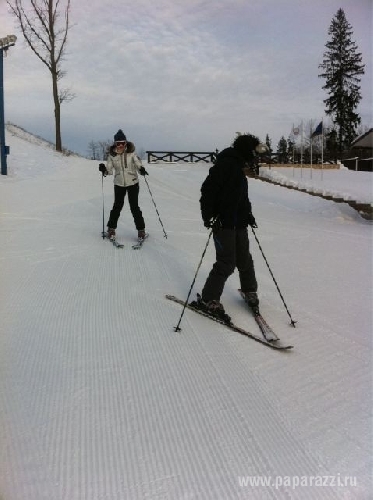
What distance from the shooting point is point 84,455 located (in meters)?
2.49

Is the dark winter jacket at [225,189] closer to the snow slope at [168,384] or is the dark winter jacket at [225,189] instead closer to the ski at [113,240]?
the snow slope at [168,384]

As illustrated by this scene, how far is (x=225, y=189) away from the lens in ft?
14.7

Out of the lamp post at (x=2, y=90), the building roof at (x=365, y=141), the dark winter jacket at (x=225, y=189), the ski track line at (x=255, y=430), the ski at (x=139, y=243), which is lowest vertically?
the ski track line at (x=255, y=430)

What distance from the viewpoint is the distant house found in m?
37.5

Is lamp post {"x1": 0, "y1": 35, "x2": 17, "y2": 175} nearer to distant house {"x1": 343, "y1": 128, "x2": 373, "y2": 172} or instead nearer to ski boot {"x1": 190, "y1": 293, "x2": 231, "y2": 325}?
ski boot {"x1": 190, "y1": 293, "x2": 231, "y2": 325}

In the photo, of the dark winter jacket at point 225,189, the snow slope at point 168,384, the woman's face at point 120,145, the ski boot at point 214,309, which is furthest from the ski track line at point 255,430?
the woman's face at point 120,145

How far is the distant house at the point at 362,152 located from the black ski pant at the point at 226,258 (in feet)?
109

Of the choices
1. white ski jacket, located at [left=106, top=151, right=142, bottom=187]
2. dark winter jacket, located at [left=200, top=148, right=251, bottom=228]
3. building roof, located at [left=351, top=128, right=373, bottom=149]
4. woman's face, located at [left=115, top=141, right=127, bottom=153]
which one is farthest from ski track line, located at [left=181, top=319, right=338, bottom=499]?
building roof, located at [left=351, top=128, right=373, bottom=149]

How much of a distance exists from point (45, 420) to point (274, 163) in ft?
96.2

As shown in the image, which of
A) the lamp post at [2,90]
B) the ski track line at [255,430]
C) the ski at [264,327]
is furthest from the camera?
the lamp post at [2,90]

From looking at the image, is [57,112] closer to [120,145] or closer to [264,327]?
[120,145]

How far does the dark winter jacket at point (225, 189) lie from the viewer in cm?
444

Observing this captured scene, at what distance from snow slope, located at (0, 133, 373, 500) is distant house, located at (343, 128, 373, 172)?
32.5 metres

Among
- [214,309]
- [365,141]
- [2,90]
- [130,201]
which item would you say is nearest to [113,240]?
[130,201]
